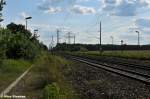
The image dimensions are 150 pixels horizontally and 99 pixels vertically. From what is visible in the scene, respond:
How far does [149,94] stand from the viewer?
19984 millimetres

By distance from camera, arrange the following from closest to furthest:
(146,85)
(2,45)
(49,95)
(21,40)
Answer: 1. (49,95)
2. (146,85)
3. (2,45)
4. (21,40)

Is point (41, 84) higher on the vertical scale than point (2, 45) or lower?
lower

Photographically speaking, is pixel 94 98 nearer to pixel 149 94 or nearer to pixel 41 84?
pixel 149 94

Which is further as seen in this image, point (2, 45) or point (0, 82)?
point (2, 45)

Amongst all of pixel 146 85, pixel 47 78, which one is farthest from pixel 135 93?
pixel 47 78

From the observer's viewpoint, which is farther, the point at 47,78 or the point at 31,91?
the point at 47,78

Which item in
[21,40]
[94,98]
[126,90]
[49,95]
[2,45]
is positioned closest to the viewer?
[49,95]

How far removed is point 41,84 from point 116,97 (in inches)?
271

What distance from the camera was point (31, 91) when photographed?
22281mm

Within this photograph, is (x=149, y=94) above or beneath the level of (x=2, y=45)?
beneath

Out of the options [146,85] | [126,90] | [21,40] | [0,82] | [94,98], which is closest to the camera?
[94,98]

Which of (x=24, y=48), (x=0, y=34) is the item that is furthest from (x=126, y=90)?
(x=24, y=48)

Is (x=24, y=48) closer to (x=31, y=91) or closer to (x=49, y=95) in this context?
(x=31, y=91)

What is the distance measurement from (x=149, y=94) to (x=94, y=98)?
2.67 metres
